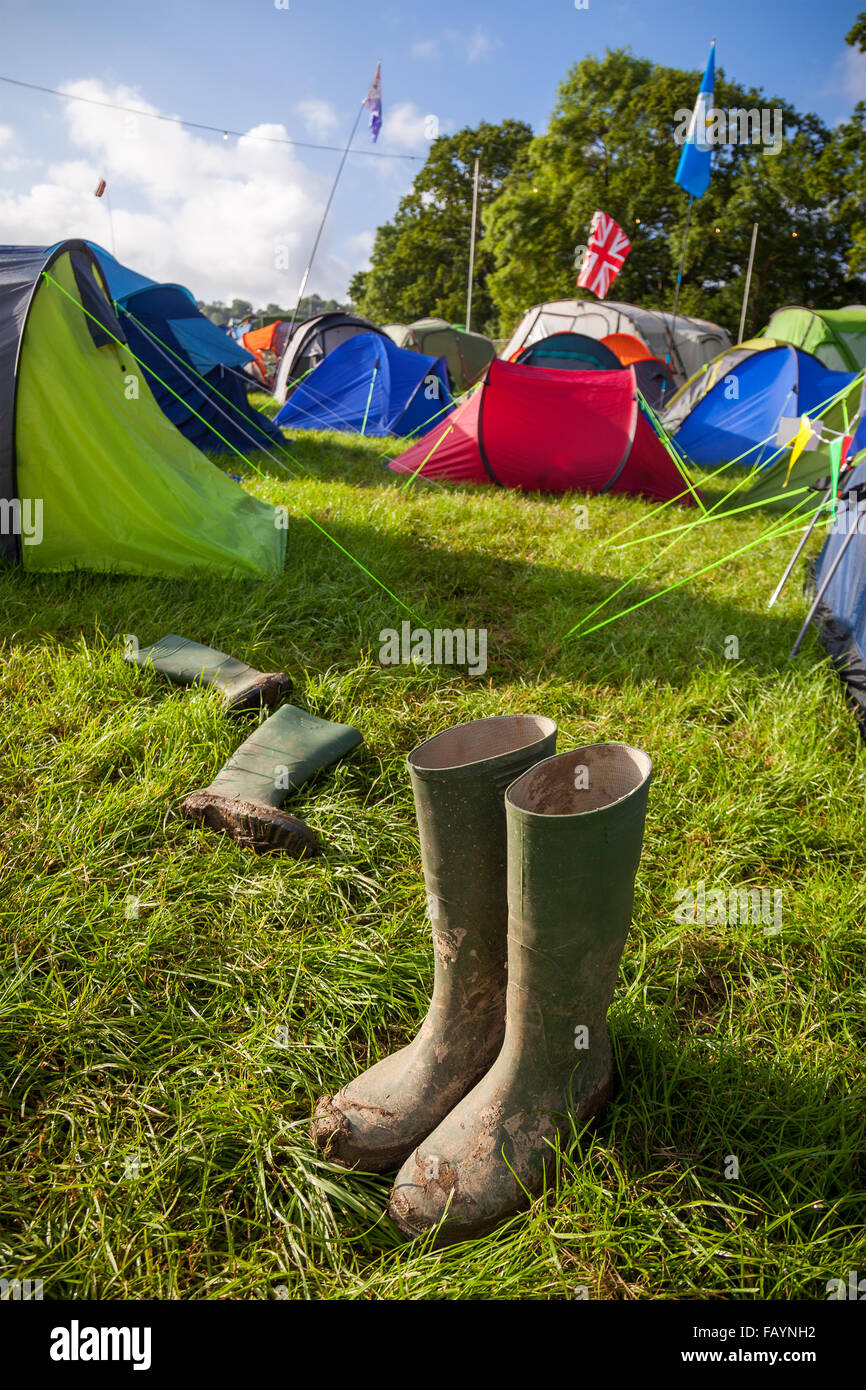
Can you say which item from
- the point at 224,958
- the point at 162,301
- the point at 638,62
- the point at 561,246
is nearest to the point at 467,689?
the point at 224,958

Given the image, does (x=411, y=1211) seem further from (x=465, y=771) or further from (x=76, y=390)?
(x=76, y=390)

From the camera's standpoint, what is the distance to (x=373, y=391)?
29.2 ft

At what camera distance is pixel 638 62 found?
24.5 metres

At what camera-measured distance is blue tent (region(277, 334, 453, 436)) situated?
28.7ft

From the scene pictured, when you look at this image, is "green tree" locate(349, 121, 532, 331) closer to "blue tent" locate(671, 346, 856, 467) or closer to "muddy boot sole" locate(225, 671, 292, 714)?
"blue tent" locate(671, 346, 856, 467)

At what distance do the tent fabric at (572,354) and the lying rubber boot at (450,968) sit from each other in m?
8.80

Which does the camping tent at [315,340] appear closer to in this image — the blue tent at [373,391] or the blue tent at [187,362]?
the blue tent at [373,391]

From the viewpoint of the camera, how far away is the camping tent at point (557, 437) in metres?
5.90

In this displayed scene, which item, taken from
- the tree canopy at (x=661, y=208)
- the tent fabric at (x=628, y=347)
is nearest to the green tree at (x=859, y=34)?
the tree canopy at (x=661, y=208)

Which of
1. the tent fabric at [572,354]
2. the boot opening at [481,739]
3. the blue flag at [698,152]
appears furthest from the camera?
the blue flag at [698,152]

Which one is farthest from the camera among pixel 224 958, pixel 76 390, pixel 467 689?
pixel 76 390

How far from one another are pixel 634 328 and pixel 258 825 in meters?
13.4

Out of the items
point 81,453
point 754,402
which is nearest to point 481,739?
point 81,453

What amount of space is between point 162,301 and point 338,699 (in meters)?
6.31
